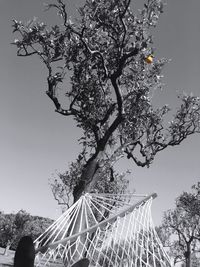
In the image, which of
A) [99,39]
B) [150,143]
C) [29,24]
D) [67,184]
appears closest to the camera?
[29,24]

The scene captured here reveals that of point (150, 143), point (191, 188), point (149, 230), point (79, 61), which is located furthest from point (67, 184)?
point (149, 230)

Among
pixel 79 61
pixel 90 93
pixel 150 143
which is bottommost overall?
pixel 150 143

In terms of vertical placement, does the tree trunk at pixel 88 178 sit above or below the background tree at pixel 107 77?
below

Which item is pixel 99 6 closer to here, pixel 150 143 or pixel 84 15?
pixel 84 15

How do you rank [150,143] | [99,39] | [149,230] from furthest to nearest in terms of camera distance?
[150,143] < [99,39] < [149,230]

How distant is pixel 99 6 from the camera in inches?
439

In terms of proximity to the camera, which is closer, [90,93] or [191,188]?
[90,93]

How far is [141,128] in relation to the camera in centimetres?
1414

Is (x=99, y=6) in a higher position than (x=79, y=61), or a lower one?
higher

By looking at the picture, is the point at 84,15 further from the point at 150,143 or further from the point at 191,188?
the point at 191,188

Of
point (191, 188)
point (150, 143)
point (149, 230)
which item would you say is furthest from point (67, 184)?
point (149, 230)

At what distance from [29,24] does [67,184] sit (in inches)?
962

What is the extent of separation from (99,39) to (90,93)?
7.71 feet

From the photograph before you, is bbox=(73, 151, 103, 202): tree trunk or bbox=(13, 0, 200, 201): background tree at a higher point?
bbox=(13, 0, 200, 201): background tree
